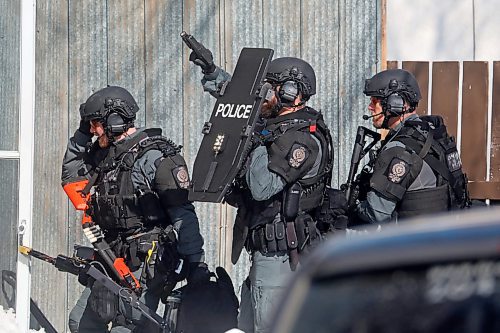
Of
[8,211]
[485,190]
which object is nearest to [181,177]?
[8,211]

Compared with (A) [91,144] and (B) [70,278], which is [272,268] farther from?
(B) [70,278]

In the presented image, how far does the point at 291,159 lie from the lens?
5.41 m

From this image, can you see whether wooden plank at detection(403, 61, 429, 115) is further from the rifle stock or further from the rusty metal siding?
the rusty metal siding

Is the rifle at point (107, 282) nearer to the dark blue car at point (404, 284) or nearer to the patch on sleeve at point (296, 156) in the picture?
the patch on sleeve at point (296, 156)

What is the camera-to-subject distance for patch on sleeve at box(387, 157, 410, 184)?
5.48m

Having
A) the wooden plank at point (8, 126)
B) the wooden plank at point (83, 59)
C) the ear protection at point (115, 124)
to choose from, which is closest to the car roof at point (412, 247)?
the ear protection at point (115, 124)

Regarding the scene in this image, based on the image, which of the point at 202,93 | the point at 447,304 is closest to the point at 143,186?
the point at 202,93

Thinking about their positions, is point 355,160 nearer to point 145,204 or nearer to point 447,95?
point 145,204

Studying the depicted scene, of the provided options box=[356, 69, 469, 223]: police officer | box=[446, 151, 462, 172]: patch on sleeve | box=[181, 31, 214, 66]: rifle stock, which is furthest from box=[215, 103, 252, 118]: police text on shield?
box=[446, 151, 462, 172]: patch on sleeve

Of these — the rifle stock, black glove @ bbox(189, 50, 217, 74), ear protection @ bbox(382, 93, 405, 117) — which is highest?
the rifle stock

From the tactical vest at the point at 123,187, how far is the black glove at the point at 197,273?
1.36 feet

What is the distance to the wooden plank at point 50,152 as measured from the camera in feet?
24.6

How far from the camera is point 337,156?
24.2 ft

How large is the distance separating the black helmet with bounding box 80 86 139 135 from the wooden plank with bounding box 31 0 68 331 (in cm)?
118
